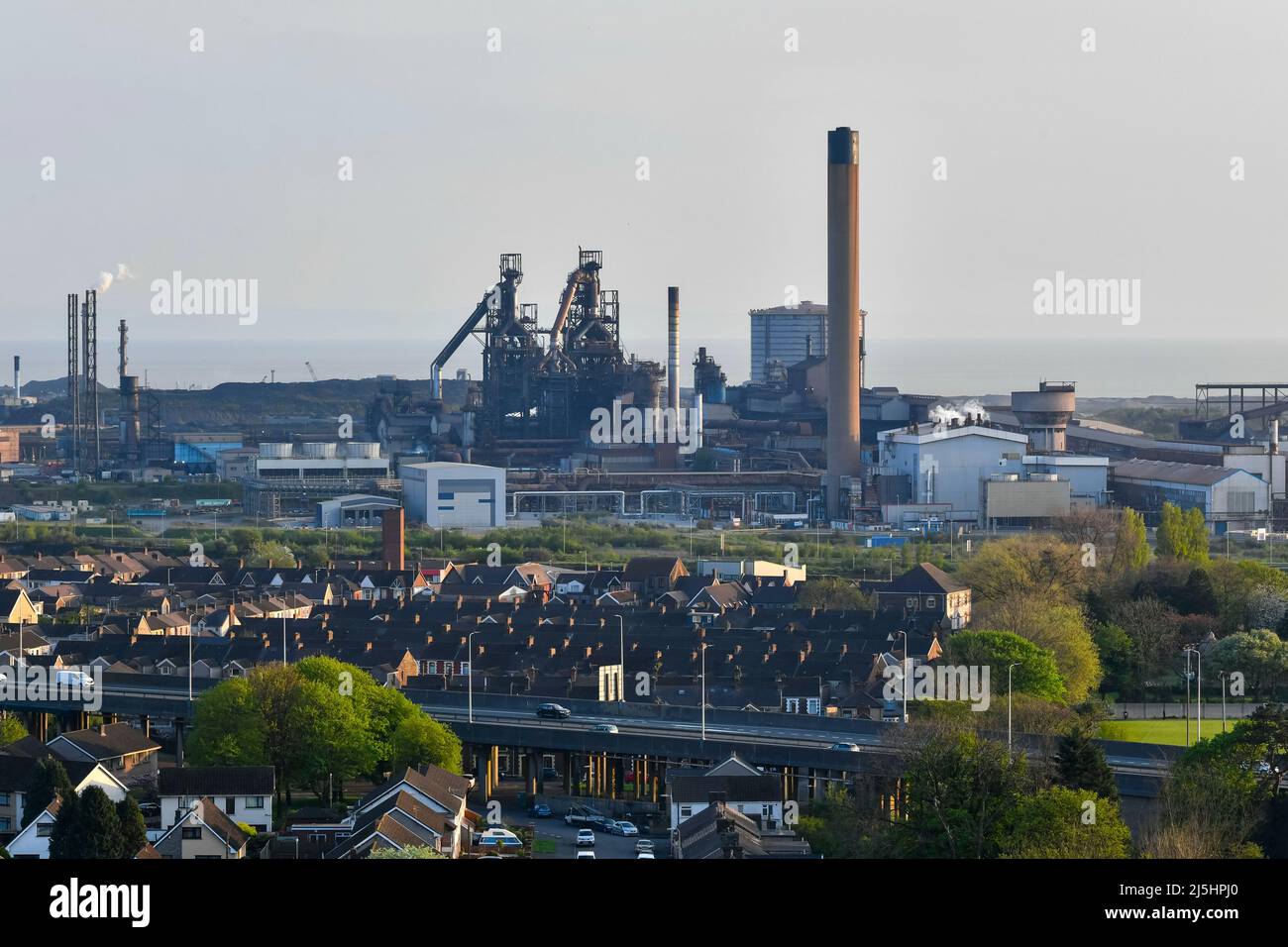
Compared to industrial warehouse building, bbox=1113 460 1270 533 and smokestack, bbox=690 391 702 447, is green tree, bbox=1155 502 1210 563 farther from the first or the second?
smokestack, bbox=690 391 702 447

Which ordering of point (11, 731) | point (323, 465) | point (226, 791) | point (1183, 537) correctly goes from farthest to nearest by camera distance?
point (323, 465) → point (1183, 537) → point (11, 731) → point (226, 791)

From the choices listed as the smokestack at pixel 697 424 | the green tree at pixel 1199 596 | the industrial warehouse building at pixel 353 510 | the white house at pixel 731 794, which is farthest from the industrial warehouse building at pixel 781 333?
the white house at pixel 731 794

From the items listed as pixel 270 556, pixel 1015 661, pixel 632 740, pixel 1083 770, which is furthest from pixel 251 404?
pixel 1083 770

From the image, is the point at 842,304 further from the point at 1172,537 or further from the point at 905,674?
the point at 905,674

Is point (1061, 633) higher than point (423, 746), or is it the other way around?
point (1061, 633)

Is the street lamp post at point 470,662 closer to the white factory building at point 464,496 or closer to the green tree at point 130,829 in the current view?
the green tree at point 130,829

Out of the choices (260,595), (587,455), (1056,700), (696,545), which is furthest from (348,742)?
(587,455)

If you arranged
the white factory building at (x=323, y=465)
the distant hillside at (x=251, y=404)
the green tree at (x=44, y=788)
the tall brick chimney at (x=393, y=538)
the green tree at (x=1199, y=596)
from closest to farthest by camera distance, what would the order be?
1. the green tree at (x=44, y=788)
2. the green tree at (x=1199, y=596)
3. the tall brick chimney at (x=393, y=538)
4. the white factory building at (x=323, y=465)
5. the distant hillside at (x=251, y=404)
